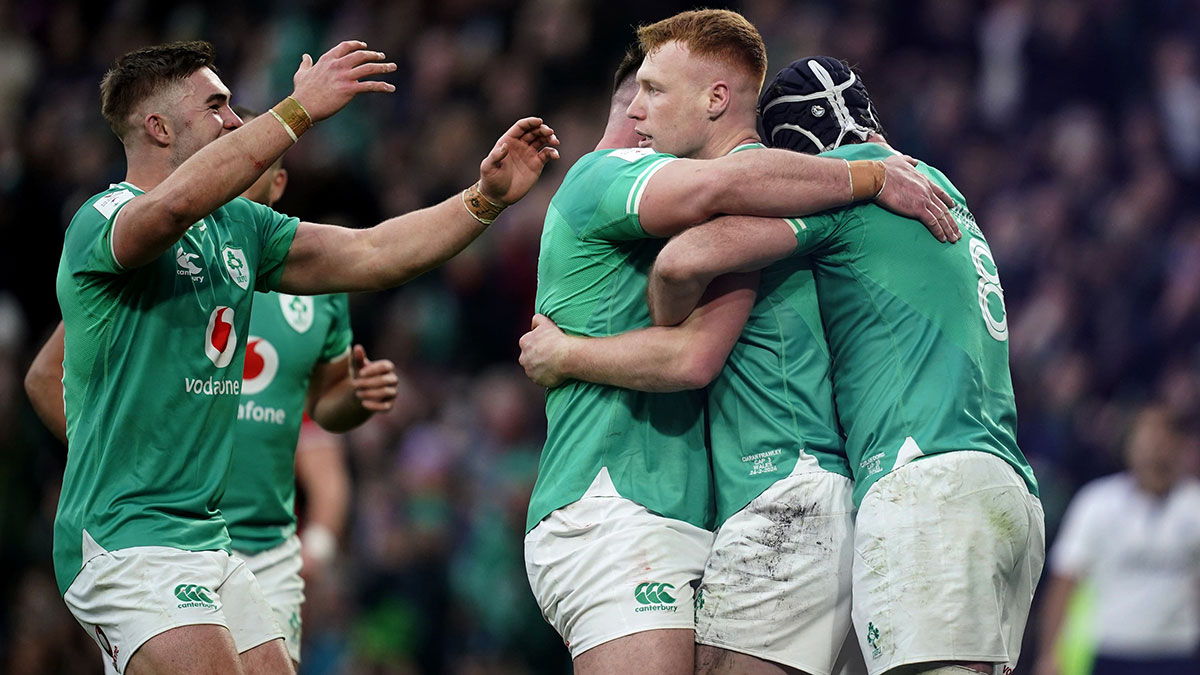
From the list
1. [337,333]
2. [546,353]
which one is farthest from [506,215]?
[546,353]

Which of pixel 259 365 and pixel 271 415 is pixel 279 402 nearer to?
pixel 271 415

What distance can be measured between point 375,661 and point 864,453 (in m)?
7.34

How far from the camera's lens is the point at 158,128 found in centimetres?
531

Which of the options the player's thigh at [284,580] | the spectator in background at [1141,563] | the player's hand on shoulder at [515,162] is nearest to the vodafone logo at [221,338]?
the player's hand on shoulder at [515,162]

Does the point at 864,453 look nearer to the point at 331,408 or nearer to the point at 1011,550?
the point at 1011,550

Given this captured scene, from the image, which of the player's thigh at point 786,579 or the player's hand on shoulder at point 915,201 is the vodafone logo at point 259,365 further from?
the player's hand on shoulder at point 915,201

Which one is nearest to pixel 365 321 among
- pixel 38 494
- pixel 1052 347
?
pixel 38 494

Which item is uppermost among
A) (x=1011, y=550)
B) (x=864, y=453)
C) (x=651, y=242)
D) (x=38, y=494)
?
(x=651, y=242)

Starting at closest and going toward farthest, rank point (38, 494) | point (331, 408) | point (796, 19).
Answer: point (331, 408)
point (38, 494)
point (796, 19)

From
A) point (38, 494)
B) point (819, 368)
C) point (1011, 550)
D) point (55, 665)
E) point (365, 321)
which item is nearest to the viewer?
point (1011, 550)

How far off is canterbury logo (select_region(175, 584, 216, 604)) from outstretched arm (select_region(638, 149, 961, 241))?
193 centimetres

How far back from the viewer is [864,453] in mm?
4785

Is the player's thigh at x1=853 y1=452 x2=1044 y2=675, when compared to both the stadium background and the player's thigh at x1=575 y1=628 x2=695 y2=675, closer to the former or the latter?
the player's thigh at x1=575 y1=628 x2=695 y2=675

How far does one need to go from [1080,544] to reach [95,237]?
7.90 m
